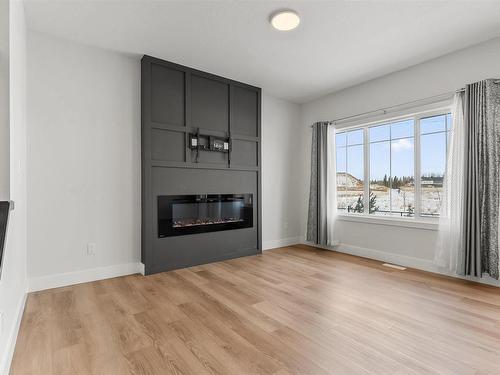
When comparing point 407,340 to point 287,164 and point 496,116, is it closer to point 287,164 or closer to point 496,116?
point 496,116

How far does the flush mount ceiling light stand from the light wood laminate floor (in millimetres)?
2687

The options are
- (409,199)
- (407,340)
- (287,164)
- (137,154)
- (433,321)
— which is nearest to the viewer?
(407,340)

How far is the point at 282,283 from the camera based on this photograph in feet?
9.99

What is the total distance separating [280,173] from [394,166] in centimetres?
189

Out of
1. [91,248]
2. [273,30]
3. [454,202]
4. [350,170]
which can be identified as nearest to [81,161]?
[91,248]

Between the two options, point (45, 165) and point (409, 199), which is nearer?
point (45, 165)

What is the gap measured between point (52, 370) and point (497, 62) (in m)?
4.76

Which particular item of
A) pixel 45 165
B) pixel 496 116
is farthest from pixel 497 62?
pixel 45 165

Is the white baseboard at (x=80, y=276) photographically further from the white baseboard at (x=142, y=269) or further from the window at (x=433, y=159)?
the window at (x=433, y=159)

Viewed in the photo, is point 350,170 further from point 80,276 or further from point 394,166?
point 80,276

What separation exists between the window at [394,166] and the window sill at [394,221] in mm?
137

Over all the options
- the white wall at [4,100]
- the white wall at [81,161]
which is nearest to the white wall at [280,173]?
the white wall at [81,161]

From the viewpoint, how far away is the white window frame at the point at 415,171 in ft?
11.6

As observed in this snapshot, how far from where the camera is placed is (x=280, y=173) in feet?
16.6
